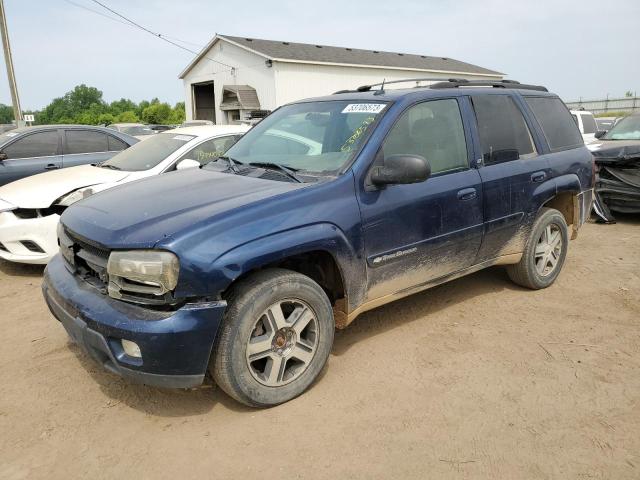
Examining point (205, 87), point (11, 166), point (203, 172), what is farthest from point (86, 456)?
point (205, 87)

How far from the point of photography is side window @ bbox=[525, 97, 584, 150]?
4.71 m

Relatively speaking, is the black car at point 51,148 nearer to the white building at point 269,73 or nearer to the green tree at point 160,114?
the white building at point 269,73

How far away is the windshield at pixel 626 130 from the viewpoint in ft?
29.2

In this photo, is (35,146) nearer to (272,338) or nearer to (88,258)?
(88,258)

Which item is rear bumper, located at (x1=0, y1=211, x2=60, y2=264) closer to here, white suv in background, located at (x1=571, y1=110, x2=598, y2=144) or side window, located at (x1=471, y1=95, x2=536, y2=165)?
side window, located at (x1=471, y1=95, x2=536, y2=165)

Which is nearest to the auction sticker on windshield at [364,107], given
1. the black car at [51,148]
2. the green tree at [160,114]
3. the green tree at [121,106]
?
the black car at [51,148]

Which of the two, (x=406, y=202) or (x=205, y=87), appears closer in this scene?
(x=406, y=202)

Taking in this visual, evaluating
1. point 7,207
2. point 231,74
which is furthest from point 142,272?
point 231,74

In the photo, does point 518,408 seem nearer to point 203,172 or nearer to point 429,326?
point 429,326

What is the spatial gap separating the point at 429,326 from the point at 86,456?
2.61 meters

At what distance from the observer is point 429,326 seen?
4.16m

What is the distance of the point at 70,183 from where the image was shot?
5754 mm

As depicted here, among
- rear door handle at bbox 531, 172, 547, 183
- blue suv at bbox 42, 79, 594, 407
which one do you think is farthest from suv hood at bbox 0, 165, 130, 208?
rear door handle at bbox 531, 172, 547, 183

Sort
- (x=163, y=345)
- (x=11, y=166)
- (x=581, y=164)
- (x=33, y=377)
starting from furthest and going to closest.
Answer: (x=11, y=166) < (x=581, y=164) < (x=33, y=377) < (x=163, y=345)
